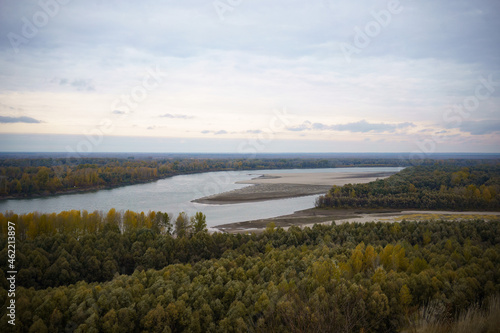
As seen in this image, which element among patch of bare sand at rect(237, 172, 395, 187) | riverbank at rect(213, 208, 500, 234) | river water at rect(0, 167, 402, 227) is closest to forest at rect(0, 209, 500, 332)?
riverbank at rect(213, 208, 500, 234)

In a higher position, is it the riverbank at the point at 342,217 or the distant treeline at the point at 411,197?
the distant treeline at the point at 411,197

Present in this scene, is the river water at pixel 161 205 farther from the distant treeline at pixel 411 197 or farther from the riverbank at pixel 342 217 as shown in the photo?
A: the distant treeline at pixel 411 197

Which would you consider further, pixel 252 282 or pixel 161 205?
pixel 161 205

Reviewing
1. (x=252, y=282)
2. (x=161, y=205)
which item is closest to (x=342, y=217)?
(x=161, y=205)

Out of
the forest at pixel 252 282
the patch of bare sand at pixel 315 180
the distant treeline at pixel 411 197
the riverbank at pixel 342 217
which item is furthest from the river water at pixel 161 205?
the patch of bare sand at pixel 315 180

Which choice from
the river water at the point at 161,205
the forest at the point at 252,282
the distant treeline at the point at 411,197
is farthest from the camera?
the distant treeline at the point at 411,197

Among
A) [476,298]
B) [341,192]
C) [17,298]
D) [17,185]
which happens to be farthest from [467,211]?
[17,185]

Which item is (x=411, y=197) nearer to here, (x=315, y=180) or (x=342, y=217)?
(x=342, y=217)
